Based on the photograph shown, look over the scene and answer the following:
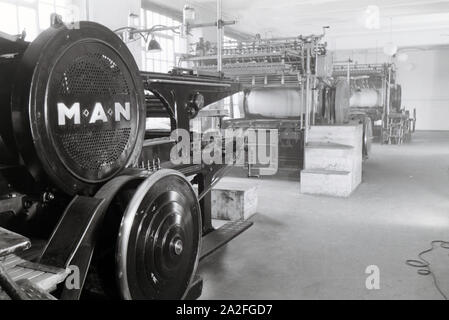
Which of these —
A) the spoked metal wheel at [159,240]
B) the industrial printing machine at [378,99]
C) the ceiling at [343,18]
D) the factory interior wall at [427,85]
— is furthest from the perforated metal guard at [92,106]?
the factory interior wall at [427,85]

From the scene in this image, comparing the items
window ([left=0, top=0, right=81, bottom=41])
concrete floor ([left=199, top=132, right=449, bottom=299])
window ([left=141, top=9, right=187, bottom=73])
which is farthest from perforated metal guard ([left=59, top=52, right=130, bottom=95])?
window ([left=141, top=9, right=187, bottom=73])

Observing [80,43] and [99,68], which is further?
[99,68]

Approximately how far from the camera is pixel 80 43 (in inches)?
66.2

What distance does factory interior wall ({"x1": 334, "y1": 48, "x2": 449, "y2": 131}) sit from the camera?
18.7 meters

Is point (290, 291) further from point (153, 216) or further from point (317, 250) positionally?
point (153, 216)

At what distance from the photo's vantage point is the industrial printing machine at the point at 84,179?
1546 millimetres

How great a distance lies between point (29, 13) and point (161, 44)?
4114 mm

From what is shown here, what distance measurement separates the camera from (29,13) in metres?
7.04

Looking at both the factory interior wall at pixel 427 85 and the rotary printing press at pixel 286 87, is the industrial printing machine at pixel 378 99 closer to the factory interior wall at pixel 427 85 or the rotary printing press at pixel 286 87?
the rotary printing press at pixel 286 87

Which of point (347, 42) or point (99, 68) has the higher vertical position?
point (347, 42)

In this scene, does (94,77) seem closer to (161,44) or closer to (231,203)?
→ (231,203)

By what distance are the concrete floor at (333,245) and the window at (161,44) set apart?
532cm

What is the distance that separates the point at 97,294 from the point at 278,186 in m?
4.60

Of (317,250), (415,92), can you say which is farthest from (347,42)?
(317,250)
